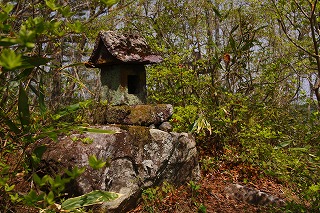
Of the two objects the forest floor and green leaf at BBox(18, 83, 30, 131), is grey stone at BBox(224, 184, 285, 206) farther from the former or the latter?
green leaf at BBox(18, 83, 30, 131)

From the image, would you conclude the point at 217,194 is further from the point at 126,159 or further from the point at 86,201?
the point at 86,201

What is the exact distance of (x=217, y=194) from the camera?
18.0 ft

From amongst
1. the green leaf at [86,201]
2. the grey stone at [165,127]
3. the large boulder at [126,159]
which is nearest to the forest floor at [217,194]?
the large boulder at [126,159]

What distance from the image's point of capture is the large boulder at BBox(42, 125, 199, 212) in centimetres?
421

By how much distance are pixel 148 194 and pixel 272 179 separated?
2899 mm

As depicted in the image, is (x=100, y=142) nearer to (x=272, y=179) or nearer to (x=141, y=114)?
(x=141, y=114)

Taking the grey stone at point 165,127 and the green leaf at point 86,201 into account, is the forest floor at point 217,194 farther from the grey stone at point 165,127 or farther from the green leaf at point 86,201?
the green leaf at point 86,201

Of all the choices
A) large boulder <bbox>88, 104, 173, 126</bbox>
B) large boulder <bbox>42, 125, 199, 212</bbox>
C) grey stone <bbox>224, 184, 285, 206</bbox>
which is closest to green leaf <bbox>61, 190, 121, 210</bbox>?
large boulder <bbox>42, 125, 199, 212</bbox>

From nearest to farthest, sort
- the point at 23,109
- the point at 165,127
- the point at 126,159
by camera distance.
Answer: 1. the point at 23,109
2. the point at 126,159
3. the point at 165,127

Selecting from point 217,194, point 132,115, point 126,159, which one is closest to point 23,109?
point 126,159

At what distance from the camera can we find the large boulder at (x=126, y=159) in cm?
421

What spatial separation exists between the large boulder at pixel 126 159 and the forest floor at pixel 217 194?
241mm

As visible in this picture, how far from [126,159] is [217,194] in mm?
1877

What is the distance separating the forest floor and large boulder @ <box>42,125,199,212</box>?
241 millimetres
